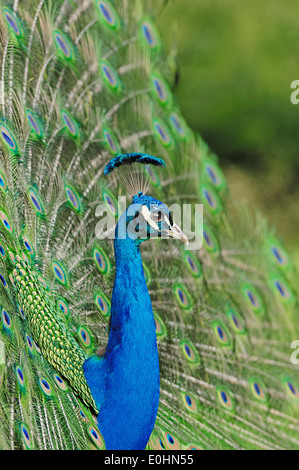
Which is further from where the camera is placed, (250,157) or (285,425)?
(250,157)

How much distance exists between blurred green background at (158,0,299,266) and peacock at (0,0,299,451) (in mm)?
2701

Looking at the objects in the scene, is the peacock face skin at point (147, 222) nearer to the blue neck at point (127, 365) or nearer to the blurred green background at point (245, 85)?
the blue neck at point (127, 365)

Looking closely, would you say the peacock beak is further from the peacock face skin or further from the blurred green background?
the blurred green background

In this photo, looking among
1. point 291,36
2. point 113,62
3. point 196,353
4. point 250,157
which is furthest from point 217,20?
point 196,353

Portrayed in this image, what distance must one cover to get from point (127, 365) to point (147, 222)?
1.14 feet

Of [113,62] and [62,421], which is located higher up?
[113,62]

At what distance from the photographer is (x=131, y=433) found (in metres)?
1.76

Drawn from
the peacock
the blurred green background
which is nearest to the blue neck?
the peacock

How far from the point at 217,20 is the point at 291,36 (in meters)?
0.56

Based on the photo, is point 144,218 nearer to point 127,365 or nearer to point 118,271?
point 118,271

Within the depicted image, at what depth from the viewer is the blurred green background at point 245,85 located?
4.99 metres

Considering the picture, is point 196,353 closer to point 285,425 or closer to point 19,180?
point 285,425

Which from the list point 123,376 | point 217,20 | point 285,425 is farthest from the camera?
point 217,20

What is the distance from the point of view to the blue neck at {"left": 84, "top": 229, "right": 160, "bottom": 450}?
1.69m
